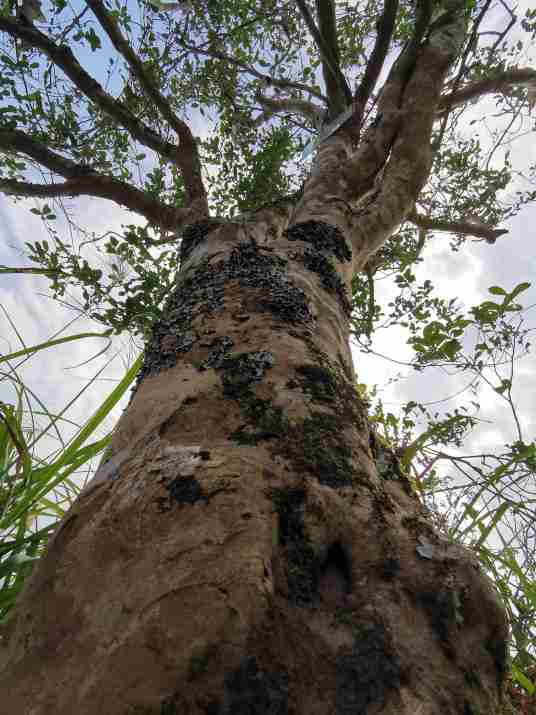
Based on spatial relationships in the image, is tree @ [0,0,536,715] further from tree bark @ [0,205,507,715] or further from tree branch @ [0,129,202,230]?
tree branch @ [0,129,202,230]

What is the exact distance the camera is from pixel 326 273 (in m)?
1.56

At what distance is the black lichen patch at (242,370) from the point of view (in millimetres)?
947

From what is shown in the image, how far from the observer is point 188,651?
0.50 meters

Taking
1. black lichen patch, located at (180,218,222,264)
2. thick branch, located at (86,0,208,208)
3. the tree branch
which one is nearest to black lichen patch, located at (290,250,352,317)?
black lichen patch, located at (180,218,222,264)

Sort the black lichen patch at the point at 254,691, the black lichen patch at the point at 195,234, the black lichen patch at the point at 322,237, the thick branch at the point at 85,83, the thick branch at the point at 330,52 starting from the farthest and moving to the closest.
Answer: the thick branch at the point at 330,52
the thick branch at the point at 85,83
the black lichen patch at the point at 195,234
the black lichen patch at the point at 322,237
the black lichen patch at the point at 254,691

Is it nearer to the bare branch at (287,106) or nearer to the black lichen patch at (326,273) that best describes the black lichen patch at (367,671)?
the black lichen patch at (326,273)

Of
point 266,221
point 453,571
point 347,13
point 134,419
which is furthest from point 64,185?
point 347,13

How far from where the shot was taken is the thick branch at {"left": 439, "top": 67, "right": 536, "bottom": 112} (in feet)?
12.5

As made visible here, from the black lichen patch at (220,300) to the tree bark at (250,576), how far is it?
82 mm

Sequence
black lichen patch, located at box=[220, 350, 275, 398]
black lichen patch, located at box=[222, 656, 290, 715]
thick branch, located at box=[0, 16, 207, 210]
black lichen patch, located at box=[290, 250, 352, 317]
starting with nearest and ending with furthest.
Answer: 1. black lichen patch, located at box=[222, 656, 290, 715]
2. black lichen patch, located at box=[220, 350, 275, 398]
3. black lichen patch, located at box=[290, 250, 352, 317]
4. thick branch, located at box=[0, 16, 207, 210]

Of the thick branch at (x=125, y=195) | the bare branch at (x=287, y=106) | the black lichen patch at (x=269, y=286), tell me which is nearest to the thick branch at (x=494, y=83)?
the bare branch at (x=287, y=106)

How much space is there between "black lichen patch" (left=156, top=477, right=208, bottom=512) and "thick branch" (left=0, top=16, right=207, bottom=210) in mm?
2598

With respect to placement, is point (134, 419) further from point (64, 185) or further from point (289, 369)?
point (64, 185)

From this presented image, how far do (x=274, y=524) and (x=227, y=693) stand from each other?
231mm
